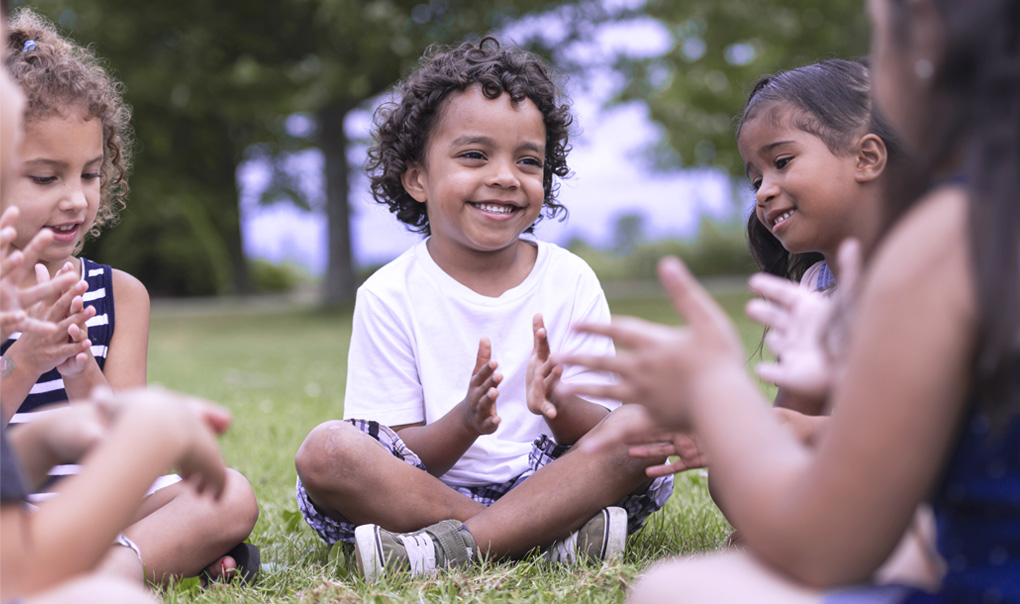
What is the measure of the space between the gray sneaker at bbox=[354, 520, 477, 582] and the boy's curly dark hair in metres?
1.32

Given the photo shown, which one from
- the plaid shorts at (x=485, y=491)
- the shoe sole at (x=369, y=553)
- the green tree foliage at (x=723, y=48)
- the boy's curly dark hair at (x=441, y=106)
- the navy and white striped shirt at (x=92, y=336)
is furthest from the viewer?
the green tree foliage at (x=723, y=48)

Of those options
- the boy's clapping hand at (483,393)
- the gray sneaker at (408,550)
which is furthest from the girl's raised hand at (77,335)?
the boy's clapping hand at (483,393)

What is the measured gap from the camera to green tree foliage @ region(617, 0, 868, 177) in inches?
592

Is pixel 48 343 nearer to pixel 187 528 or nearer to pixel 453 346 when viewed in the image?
pixel 187 528

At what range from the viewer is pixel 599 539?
2.48 meters

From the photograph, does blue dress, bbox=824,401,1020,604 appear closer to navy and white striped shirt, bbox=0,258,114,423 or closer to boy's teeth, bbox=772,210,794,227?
boy's teeth, bbox=772,210,794,227

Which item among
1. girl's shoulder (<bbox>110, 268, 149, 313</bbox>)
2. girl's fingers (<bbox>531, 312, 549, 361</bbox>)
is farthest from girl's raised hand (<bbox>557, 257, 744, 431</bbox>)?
girl's shoulder (<bbox>110, 268, 149, 313</bbox>)

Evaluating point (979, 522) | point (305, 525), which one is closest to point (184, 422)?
point (979, 522)

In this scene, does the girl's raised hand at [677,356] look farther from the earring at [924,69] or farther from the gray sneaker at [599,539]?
the gray sneaker at [599,539]

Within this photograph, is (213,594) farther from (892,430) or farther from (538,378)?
(892,430)

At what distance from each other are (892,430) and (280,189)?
24630 millimetres

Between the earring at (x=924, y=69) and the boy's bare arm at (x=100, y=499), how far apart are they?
3.48 feet

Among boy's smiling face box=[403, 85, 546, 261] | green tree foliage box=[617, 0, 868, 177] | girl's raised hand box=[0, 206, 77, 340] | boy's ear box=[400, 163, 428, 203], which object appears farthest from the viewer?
green tree foliage box=[617, 0, 868, 177]

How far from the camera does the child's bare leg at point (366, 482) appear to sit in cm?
238
